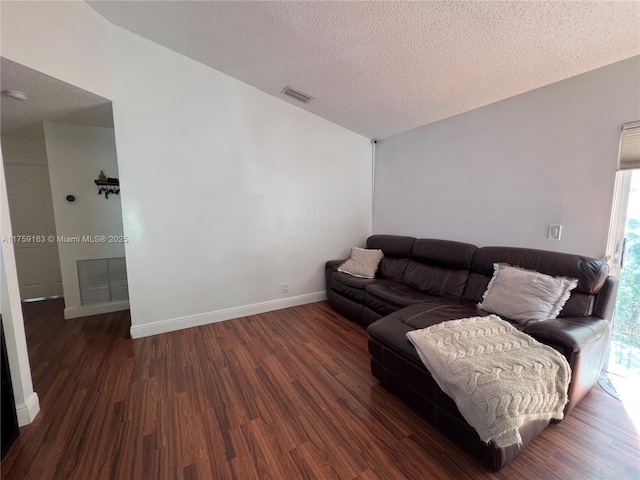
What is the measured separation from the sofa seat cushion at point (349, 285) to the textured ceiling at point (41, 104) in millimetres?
3066

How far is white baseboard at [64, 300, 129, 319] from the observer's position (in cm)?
324

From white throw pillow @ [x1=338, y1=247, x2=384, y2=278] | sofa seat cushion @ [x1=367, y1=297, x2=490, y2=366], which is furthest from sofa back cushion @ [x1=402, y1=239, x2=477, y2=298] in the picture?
white throw pillow @ [x1=338, y1=247, x2=384, y2=278]

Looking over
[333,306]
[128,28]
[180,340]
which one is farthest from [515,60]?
[180,340]

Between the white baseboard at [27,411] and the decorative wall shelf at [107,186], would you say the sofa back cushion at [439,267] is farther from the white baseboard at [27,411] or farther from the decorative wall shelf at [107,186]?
the decorative wall shelf at [107,186]

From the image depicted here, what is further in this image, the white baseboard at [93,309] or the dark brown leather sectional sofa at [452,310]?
the white baseboard at [93,309]

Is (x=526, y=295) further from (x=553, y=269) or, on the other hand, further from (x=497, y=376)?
(x=497, y=376)

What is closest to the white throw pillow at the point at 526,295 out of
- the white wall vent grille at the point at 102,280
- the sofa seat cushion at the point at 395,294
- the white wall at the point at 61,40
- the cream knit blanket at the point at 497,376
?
the cream knit blanket at the point at 497,376

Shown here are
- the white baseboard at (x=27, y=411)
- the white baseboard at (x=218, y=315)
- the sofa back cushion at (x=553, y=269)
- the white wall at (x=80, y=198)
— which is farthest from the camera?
the white wall at (x=80, y=198)

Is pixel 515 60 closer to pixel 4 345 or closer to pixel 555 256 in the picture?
pixel 555 256

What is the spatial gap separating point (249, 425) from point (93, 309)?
307 cm

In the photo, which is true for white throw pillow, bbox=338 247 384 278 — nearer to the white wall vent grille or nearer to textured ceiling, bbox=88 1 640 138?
textured ceiling, bbox=88 1 640 138

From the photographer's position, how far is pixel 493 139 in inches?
103

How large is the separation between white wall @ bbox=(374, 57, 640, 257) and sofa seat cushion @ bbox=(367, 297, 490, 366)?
0.93 metres

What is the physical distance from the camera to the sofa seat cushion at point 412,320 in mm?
1740
